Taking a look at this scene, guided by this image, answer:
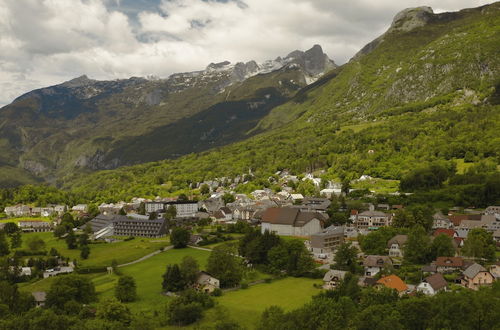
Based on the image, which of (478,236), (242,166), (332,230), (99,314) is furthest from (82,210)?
(478,236)

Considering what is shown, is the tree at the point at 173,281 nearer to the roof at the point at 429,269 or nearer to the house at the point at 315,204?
the roof at the point at 429,269

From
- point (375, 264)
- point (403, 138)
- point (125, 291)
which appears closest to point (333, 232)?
point (375, 264)

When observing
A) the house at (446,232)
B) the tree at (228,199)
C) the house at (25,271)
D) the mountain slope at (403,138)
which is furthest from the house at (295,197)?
the house at (25,271)

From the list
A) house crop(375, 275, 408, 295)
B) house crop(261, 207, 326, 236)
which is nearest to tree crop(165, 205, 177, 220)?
house crop(261, 207, 326, 236)

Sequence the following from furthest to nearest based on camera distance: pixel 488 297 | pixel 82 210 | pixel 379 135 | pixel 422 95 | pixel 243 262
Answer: pixel 422 95 < pixel 379 135 < pixel 82 210 < pixel 243 262 < pixel 488 297

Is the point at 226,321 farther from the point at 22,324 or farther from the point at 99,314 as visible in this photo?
the point at 22,324

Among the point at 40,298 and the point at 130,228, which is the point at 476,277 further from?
the point at 130,228
